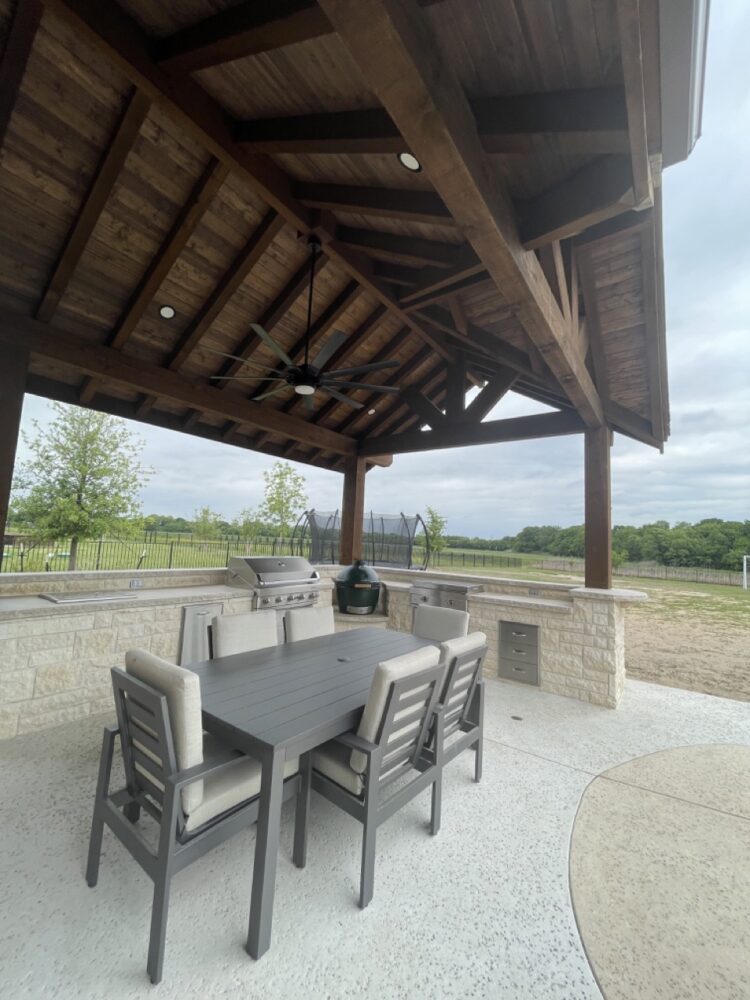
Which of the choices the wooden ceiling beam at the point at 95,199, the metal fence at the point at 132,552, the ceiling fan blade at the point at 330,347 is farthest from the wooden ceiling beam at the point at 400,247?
the metal fence at the point at 132,552

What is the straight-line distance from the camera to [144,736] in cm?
160

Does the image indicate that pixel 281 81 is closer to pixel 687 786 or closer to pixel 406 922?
pixel 406 922

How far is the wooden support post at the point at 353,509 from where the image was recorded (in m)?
6.69

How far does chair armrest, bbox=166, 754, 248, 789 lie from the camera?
144cm

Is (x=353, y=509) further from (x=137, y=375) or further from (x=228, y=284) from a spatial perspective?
(x=228, y=284)

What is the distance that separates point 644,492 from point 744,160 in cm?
2214

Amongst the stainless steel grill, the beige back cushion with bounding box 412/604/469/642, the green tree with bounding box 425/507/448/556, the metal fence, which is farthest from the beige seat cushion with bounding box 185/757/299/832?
the green tree with bounding box 425/507/448/556

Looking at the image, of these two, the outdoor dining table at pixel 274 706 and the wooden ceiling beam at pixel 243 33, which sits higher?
the wooden ceiling beam at pixel 243 33

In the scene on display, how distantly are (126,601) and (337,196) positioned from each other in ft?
12.6

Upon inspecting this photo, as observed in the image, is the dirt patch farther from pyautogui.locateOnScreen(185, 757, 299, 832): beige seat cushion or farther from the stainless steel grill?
pyautogui.locateOnScreen(185, 757, 299, 832): beige seat cushion

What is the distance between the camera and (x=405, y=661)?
1822mm

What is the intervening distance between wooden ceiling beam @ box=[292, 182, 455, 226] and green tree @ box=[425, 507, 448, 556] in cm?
1138

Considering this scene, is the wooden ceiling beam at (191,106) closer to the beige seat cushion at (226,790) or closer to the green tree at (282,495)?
the beige seat cushion at (226,790)

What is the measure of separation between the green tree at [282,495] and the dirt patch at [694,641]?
1084 centimetres
